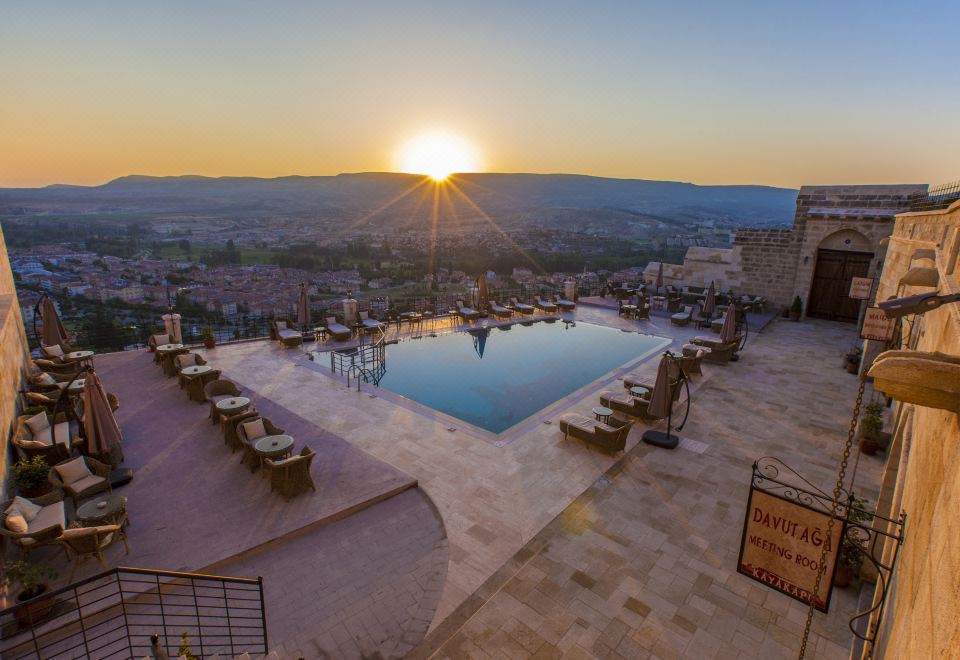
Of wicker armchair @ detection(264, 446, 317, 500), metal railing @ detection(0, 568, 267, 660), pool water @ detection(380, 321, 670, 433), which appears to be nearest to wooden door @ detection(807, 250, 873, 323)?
pool water @ detection(380, 321, 670, 433)

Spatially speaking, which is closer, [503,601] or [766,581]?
[766,581]

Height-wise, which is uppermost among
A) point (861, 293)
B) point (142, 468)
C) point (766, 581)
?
point (861, 293)

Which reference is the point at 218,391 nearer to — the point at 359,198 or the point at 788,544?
the point at 788,544

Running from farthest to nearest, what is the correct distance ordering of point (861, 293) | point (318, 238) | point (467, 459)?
1. point (318, 238)
2. point (861, 293)
3. point (467, 459)

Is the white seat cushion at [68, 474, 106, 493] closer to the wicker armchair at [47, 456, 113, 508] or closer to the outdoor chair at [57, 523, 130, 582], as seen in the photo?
the wicker armchair at [47, 456, 113, 508]

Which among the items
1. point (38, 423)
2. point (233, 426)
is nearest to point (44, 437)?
point (38, 423)

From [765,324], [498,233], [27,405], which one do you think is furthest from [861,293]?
[498,233]

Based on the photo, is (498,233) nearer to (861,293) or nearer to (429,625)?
(861,293)
